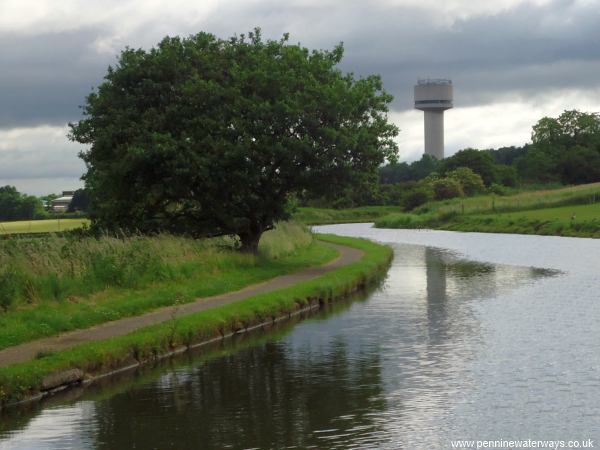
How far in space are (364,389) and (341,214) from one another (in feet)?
486

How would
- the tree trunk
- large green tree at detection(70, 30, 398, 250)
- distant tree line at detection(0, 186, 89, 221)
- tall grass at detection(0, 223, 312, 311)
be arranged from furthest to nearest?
distant tree line at detection(0, 186, 89, 221), the tree trunk, large green tree at detection(70, 30, 398, 250), tall grass at detection(0, 223, 312, 311)

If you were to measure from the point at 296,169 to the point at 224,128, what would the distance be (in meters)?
4.07

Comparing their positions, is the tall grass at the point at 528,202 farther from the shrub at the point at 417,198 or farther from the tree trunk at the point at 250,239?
the tree trunk at the point at 250,239

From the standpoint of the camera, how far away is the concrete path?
21.6 m

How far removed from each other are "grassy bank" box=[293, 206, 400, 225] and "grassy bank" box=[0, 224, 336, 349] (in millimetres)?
113938

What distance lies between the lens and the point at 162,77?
47469 millimetres

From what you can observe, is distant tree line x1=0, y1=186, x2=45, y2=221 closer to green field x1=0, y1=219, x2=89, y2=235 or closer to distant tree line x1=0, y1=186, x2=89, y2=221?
distant tree line x1=0, y1=186, x2=89, y2=221

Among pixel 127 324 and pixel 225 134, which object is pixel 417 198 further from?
pixel 127 324

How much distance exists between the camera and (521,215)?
104 meters

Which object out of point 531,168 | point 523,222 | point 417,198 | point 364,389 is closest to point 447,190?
point 417,198

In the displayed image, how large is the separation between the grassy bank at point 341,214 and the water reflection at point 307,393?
126 meters

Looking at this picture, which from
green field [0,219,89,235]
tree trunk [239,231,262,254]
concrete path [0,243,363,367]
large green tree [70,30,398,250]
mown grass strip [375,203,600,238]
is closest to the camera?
concrete path [0,243,363,367]

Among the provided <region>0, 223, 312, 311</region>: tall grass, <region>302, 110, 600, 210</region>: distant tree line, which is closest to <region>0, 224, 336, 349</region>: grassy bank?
<region>0, 223, 312, 311</region>: tall grass

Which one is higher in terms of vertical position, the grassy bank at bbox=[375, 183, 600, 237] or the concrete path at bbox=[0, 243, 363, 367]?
the grassy bank at bbox=[375, 183, 600, 237]
